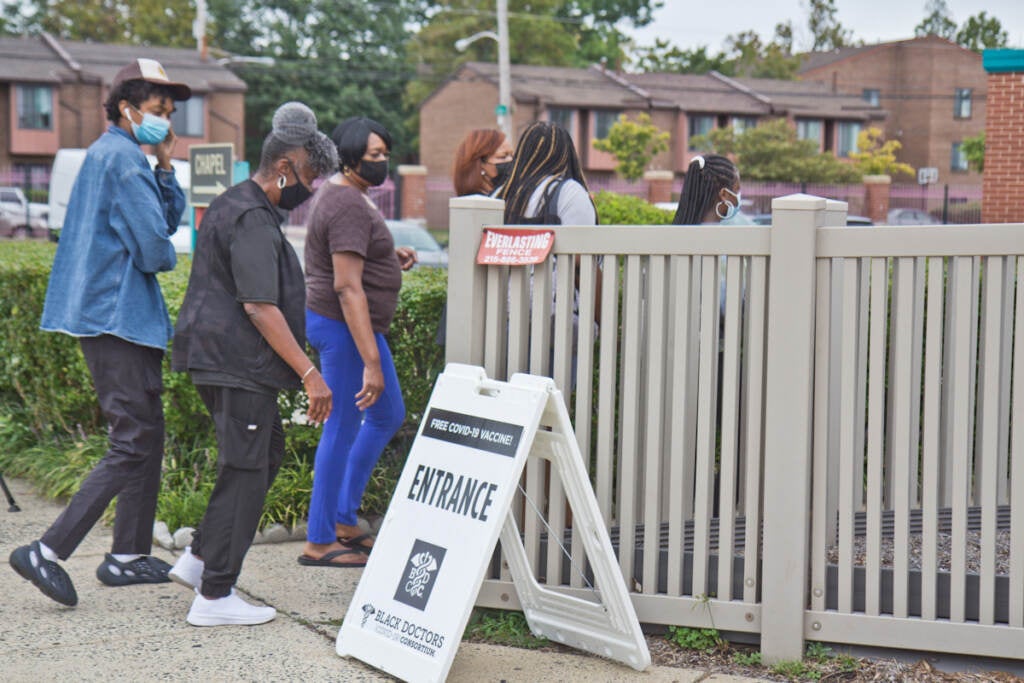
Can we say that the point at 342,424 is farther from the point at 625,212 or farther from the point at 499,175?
the point at 625,212

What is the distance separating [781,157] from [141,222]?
149ft

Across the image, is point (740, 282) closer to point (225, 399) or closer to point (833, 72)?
point (225, 399)

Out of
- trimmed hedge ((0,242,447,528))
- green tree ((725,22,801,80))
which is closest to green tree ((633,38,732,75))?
green tree ((725,22,801,80))

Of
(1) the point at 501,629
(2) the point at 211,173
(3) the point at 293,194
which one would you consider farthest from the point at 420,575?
(2) the point at 211,173

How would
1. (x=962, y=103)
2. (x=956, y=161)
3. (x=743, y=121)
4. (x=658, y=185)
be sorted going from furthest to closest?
1. (x=962, y=103)
2. (x=956, y=161)
3. (x=743, y=121)
4. (x=658, y=185)

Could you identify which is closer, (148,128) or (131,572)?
(148,128)

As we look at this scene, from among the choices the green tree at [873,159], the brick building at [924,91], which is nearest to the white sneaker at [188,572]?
the green tree at [873,159]

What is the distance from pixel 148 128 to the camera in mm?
4746

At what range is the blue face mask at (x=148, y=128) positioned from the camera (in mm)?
4746

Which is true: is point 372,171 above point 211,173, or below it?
below

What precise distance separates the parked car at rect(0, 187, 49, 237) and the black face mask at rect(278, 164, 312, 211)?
35.6 metres

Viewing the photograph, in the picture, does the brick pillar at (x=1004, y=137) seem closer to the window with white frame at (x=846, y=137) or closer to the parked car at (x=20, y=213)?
the parked car at (x=20, y=213)

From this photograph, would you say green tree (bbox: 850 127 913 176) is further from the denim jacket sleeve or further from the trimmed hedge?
the denim jacket sleeve

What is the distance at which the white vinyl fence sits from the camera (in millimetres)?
3682
